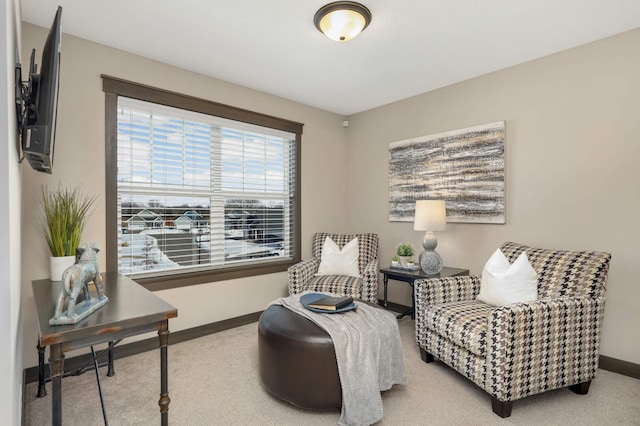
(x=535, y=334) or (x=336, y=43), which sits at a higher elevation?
(x=336, y=43)

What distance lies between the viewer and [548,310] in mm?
2080

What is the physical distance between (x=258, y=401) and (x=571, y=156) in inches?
122

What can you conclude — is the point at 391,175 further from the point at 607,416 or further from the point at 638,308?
the point at 607,416

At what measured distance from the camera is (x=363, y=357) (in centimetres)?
202

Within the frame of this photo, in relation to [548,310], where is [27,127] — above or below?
above

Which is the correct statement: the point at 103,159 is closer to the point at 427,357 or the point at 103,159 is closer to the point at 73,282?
the point at 73,282

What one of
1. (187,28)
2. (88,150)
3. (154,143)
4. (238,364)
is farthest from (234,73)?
(238,364)

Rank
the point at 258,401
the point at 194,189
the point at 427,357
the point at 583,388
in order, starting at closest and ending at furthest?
1. the point at 258,401
2. the point at 583,388
3. the point at 427,357
4. the point at 194,189

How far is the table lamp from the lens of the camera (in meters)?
3.29

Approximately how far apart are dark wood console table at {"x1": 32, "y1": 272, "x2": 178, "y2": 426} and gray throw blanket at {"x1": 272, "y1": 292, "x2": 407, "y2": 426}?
0.92 meters

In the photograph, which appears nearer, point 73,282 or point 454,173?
point 73,282

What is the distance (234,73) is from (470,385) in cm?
339

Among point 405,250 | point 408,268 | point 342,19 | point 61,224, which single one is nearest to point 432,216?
point 405,250

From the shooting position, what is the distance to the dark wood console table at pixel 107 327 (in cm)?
139
